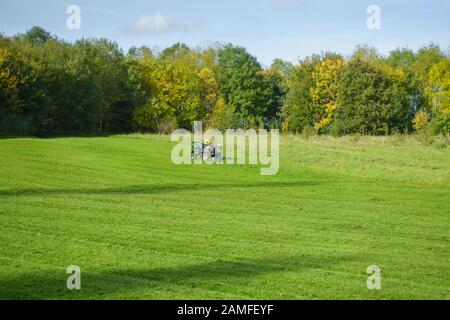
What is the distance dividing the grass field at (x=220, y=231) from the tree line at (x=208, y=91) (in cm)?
3162

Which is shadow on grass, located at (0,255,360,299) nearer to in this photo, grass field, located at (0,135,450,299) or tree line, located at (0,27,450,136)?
grass field, located at (0,135,450,299)

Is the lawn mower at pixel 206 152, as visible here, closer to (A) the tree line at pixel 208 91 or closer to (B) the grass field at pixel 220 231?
(B) the grass field at pixel 220 231

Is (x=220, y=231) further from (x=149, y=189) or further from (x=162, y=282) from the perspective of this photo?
(x=149, y=189)

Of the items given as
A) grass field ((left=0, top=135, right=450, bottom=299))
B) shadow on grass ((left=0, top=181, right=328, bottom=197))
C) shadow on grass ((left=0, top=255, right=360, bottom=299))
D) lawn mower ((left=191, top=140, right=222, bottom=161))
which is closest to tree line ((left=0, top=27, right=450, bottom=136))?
lawn mower ((left=191, top=140, right=222, bottom=161))

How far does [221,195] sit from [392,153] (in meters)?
16.5

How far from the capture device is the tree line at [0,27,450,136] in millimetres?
55594

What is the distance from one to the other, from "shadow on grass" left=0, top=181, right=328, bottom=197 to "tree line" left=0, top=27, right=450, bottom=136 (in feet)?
111

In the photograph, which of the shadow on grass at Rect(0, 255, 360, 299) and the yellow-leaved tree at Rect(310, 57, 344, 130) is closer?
the shadow on grass at Rect(0, 255, 360, 299)

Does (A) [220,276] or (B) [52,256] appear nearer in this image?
(A) [220,276]

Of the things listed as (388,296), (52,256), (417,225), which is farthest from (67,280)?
(417,225)

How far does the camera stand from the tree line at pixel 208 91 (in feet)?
182

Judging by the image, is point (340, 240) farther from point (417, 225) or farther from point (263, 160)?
point (263, 160)

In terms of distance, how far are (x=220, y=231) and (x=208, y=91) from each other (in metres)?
64.3
